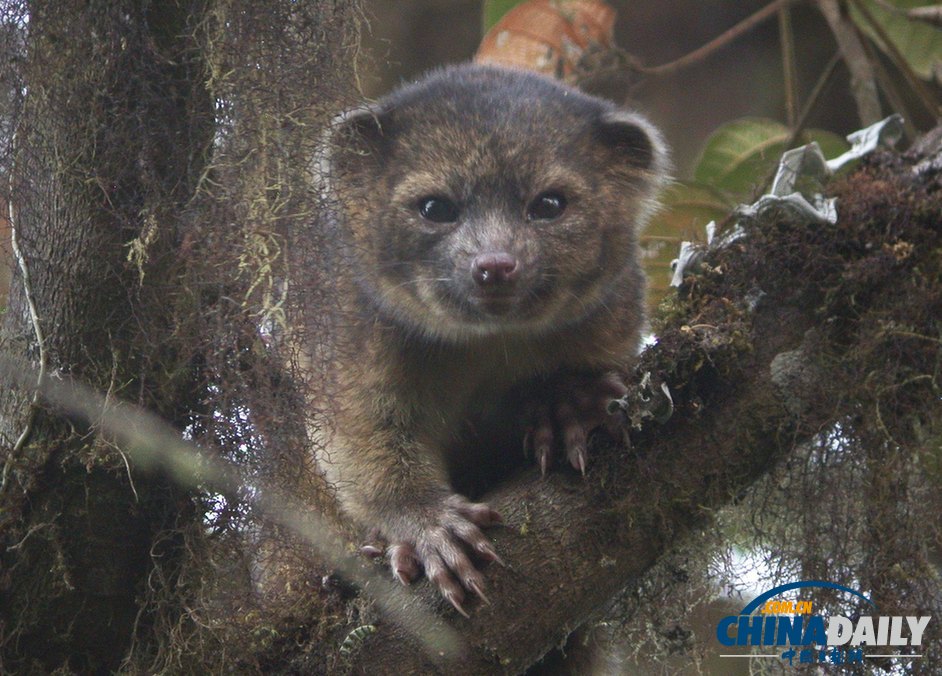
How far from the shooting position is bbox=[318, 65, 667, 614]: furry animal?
3.40 meters

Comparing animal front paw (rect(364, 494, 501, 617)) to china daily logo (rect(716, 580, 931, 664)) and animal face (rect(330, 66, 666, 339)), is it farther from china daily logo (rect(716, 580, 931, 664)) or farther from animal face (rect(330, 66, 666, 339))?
china daily logo (rect(716, 580, 931, 664))

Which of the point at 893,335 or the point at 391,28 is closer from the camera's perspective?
the point at 893,335

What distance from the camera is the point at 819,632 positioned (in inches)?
112

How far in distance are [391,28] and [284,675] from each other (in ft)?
20.0

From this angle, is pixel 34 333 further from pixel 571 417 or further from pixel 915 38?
pixel 915 38

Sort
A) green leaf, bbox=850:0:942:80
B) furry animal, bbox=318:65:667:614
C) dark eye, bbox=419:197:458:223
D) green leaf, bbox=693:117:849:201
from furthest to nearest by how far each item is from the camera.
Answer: green leaf, bbox=850:0:942:80, green leaf, bbox=693:117:849:201, dark eye, bbox=419:197:458:223, furry animal, bbox=318:65:667:614

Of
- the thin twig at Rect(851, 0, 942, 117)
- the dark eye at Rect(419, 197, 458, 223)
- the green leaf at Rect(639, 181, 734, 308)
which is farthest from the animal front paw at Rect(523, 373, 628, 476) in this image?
the thin twig at Rect(851, 0, 942, 117)

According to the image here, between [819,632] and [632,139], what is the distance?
1.80 m

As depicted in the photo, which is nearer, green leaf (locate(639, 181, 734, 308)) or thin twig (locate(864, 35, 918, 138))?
green leaf (locate(639, 181, 734, 308))

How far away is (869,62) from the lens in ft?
16.9

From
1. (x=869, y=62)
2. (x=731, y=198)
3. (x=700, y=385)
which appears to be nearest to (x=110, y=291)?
(x=700, y=385)

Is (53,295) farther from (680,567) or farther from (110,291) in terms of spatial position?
(680,567)

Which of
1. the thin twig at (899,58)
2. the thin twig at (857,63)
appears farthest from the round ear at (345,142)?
the thin twig at (899,58)

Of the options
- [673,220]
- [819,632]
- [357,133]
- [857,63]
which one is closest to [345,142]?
[357,133]
